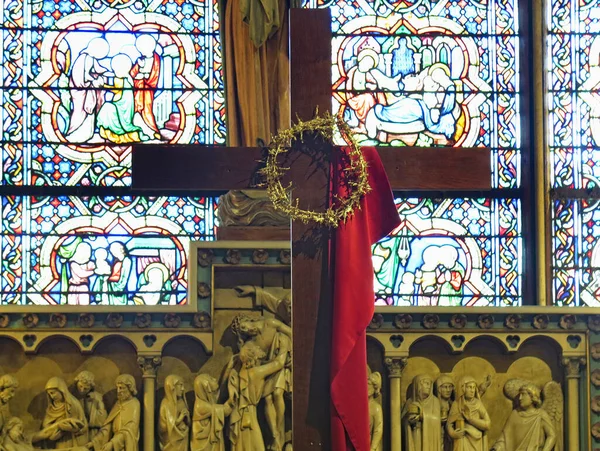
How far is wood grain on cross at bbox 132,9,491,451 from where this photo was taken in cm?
711

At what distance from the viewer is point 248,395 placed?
10.5 m

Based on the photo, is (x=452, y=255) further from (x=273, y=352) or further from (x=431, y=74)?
(x=273, y=352)

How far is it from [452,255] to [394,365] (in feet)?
5.58

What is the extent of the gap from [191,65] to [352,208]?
5.48m

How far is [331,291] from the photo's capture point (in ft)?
23.7

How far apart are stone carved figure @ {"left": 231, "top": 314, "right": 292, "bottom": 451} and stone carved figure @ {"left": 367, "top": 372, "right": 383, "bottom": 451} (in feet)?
1.92

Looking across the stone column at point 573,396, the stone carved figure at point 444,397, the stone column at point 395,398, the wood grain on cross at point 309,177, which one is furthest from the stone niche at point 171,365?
the wood grain on cross at point 309,177

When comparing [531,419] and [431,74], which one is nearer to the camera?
[531,419]

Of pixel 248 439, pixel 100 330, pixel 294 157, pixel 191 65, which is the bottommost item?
pixel 248 439

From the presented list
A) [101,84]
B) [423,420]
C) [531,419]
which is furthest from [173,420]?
[101,84]

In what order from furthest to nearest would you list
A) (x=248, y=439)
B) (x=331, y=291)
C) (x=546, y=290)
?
1. (x=546, y=290)
2. (x=248, y=439)
3. (x=331, y=291)

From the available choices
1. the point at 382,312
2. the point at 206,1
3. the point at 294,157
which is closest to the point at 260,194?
the point at 382,312

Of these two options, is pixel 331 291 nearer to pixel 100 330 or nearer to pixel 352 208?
pixel 352 208

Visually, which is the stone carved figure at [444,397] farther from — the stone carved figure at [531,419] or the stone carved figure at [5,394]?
the stone carved figure at [5,394]
